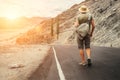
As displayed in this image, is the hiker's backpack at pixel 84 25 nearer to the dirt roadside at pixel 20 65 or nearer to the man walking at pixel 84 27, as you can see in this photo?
the man walking at pixel 84 27

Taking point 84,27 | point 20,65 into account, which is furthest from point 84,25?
point 20,65

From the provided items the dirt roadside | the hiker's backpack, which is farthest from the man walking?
the dirt roadside

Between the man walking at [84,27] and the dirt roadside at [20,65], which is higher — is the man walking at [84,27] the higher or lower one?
the higher one

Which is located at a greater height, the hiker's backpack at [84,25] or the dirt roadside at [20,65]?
the hiker's backpack at [84,25]

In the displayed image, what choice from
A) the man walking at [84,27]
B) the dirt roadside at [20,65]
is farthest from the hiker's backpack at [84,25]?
the dirt roadside at [20,65]

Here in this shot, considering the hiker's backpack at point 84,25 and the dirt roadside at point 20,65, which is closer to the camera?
the dirt roadside at point 20,65

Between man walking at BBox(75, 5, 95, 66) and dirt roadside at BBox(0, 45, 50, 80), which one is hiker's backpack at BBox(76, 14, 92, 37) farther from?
dirt roadside at BBox(0, 45, 50, 80)

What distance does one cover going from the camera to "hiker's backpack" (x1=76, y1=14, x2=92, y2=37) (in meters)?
10.5

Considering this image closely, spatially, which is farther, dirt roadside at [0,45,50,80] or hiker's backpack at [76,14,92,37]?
hiker's backpack at [76,14,92,37]

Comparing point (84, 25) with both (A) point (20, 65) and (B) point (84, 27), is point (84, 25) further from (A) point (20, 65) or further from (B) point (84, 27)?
(A) point (20, 65)

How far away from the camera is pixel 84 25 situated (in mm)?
10586

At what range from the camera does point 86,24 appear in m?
10.6

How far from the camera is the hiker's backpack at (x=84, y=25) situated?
415 inches

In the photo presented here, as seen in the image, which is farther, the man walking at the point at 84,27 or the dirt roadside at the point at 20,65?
the man walking at the point at 84,27
